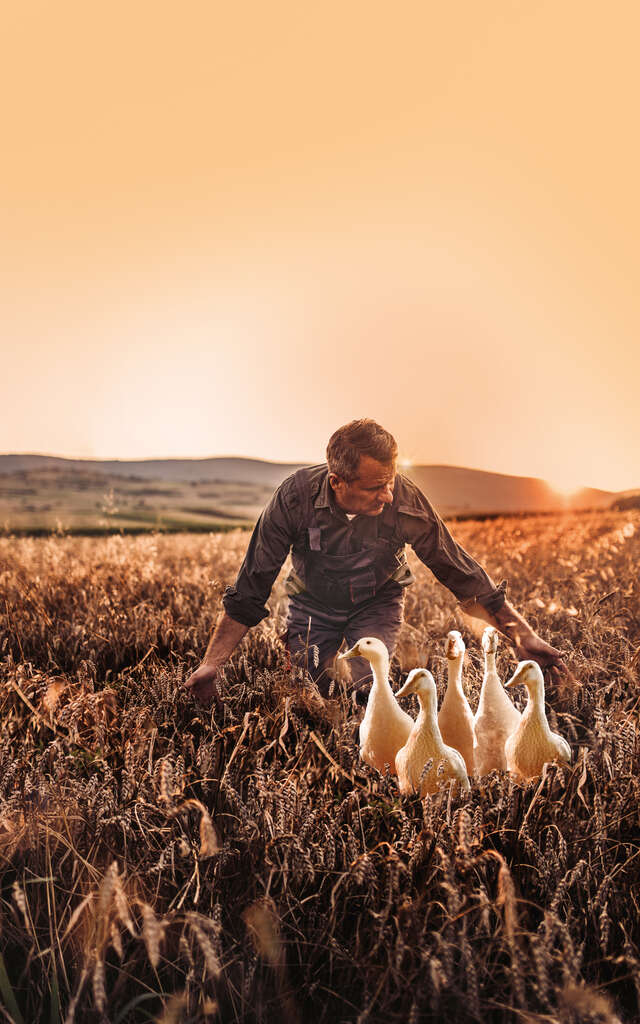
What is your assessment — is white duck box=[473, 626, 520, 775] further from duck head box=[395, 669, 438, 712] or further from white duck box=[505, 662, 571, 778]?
duck head box=[395, 669, 438, 712]

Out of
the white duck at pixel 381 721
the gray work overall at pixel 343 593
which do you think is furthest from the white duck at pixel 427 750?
the gray work overall at pixel 343 593

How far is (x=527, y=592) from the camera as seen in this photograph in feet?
20.2

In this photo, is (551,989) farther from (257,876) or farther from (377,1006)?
(257,876)

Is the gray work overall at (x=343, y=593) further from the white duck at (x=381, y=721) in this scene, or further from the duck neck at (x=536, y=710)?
the duck neck at (x=536, y=710)

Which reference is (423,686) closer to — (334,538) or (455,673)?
(455,673)

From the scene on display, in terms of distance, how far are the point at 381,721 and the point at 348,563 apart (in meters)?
1.79

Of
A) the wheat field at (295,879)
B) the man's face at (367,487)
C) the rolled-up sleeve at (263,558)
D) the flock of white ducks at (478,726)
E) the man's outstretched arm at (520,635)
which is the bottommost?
the wheat field at (295,879)

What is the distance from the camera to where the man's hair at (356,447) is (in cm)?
367

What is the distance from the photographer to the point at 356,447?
3.68 metres

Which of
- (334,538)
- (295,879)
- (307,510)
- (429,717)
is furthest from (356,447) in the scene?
(295,879)

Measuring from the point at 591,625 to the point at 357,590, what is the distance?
1459 millimetres

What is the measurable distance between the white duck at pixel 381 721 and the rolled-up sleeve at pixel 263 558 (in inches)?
41.8

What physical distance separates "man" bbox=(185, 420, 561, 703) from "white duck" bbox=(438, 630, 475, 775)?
2.41 feet

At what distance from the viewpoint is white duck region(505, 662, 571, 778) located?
8.98ft
